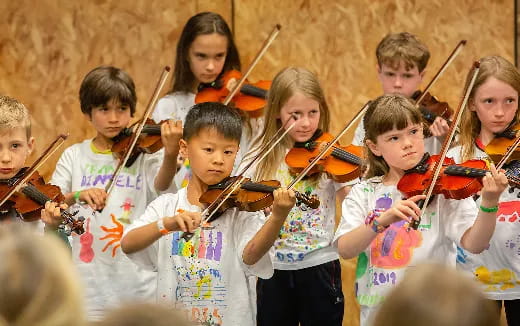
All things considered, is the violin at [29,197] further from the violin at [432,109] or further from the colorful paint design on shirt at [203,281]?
the violin at [432,109]

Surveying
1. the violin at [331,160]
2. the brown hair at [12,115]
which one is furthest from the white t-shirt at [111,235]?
the violin at [331,160]

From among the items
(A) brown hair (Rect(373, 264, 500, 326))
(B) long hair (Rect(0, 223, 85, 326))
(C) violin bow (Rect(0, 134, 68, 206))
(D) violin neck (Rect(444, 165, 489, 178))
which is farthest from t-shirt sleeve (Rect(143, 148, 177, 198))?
(A) brown hair (Rect(373, 264, 500, 326))

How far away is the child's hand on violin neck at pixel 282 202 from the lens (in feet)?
10.8

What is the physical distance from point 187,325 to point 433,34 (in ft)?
13.9

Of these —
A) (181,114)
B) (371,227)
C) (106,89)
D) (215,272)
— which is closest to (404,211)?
(371,227)

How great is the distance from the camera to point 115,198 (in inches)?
161

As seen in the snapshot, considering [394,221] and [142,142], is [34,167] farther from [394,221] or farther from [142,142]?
[394,221]

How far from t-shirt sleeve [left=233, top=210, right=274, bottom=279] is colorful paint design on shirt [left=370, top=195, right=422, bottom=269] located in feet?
1.24

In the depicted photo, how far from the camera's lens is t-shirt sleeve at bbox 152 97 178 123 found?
4.63 m

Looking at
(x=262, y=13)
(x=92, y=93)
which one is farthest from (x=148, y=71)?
(x=92, y=93)

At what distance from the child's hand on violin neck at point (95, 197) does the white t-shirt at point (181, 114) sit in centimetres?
70

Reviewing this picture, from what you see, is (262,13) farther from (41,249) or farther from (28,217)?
(41,249)

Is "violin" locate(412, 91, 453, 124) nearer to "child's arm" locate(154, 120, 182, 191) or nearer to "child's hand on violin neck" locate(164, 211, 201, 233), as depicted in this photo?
"child's arm" locate(154, 120, 182, 191)

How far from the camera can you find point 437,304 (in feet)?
5.12
